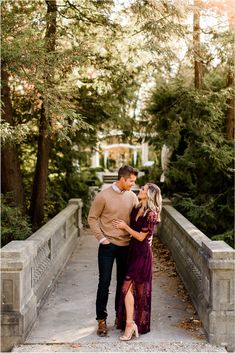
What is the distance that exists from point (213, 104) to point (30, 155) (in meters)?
6.30

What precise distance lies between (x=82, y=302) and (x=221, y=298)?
2546 millimetres

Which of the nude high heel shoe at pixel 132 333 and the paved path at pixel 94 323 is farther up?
the nude high heel shoe at pixel 132 333

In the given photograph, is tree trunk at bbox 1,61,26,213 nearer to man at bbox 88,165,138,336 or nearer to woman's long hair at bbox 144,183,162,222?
man at bbox 88,165,138,336

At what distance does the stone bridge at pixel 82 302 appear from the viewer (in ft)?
19.0

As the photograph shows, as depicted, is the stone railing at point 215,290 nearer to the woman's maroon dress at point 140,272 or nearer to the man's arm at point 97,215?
the woman's maroon dress at point 140,272

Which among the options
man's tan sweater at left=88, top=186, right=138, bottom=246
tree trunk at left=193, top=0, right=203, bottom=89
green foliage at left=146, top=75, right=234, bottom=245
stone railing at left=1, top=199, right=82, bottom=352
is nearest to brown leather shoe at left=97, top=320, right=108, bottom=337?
stone railing at left=1, top=199, right=82, bottom=352

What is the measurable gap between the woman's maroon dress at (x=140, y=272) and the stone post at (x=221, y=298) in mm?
761

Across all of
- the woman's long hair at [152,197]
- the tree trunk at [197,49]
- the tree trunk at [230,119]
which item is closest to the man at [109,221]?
the woman's long hair at [152,197]

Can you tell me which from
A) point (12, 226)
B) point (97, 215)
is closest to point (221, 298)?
point (97, 215)

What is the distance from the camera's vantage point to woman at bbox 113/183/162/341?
5.91 metres

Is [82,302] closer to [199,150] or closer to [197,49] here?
[199,150]

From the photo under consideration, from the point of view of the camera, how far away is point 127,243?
20.3ft

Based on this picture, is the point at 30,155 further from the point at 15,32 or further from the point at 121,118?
the point at 15,32

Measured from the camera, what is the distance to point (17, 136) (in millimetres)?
8398
